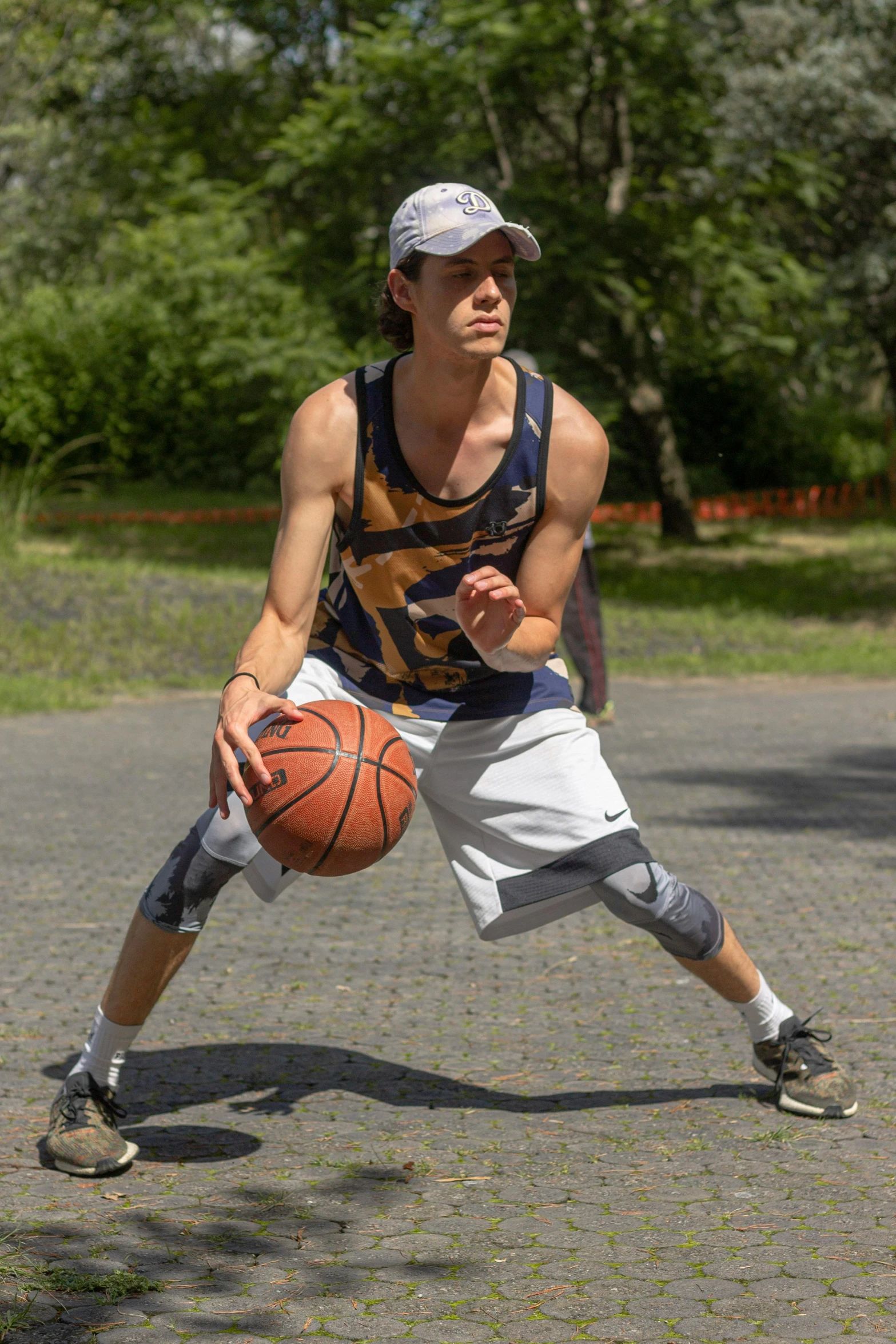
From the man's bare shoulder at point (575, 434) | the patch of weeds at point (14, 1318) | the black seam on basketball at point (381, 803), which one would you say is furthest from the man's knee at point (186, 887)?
the man's bare shoulder at point (575, 434)

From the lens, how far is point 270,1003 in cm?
531

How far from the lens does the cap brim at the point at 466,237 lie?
3668 millimetres

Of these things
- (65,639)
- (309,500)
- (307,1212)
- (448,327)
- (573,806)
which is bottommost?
(65,639)

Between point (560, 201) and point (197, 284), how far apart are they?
20.4 feet

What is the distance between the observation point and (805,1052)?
4.26 meters

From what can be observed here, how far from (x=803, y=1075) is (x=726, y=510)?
2596 centimetres

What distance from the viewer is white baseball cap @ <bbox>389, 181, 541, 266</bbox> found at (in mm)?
3688

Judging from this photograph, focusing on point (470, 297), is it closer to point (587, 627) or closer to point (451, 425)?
point (451, 425)

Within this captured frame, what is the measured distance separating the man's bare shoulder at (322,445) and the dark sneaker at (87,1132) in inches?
60.6

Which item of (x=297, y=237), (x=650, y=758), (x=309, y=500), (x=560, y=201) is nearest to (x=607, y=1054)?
(x=309, y=500)

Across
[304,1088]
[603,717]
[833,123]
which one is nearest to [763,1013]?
[304,1088]

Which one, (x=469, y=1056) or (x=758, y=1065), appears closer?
(x=758, y=1065)

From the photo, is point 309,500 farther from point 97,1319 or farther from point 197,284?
point 197,284

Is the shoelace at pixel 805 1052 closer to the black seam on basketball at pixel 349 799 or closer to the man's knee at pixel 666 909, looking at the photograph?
the man's knee at pixel 666 909
